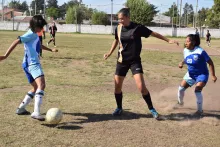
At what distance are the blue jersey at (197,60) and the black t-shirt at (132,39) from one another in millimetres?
1078

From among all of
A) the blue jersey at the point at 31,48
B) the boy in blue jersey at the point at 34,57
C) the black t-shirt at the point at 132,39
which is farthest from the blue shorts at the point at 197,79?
the blue jersey at the point at 31,48

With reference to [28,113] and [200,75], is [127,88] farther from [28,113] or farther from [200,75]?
[28,113]

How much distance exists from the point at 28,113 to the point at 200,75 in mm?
3576

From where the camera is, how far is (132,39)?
20.7 ft

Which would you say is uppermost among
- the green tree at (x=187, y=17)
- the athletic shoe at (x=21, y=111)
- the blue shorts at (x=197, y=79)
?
the green tree at (x=187, y=17)

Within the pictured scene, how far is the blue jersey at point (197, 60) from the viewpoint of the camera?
6.73 metres

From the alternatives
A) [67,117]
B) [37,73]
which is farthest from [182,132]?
[37,73]

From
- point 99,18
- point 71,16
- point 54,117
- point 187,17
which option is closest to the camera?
point 54,117

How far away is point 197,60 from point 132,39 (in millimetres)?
1473

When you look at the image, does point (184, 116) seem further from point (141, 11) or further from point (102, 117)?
point (141, 11)

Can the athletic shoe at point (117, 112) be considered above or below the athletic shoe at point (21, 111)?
below

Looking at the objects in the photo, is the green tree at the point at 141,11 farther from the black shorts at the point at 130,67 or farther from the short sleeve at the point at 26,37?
the short sleeve at the point at 26,37

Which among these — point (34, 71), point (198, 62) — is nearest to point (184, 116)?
point (198, 62)

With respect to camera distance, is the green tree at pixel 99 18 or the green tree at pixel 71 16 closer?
the green tree at pixel 99 18
